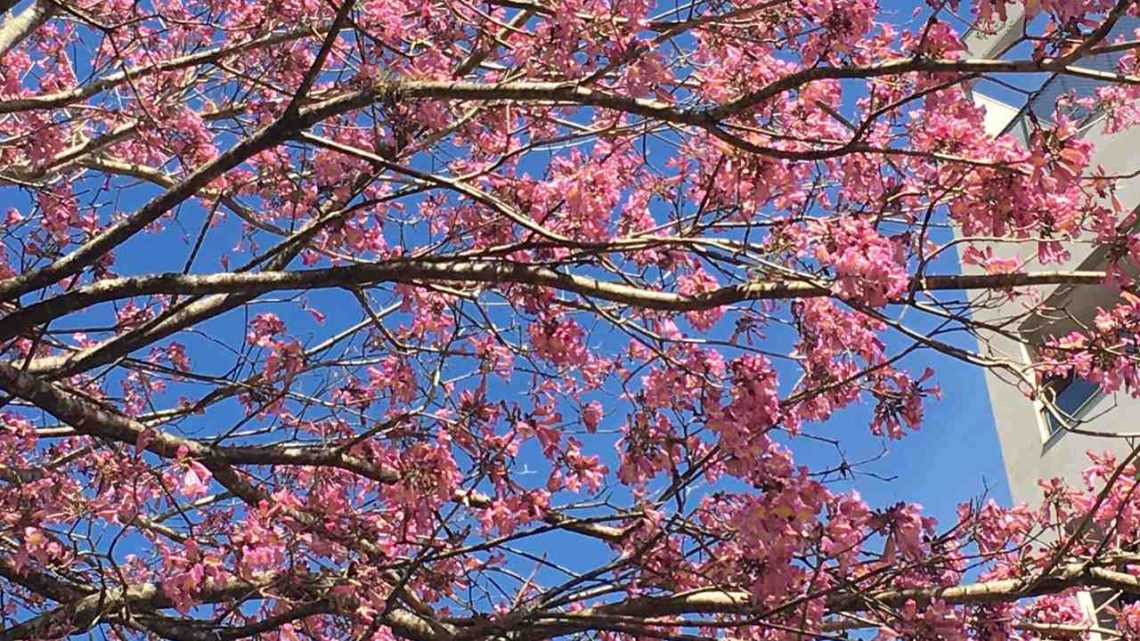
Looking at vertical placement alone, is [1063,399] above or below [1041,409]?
above

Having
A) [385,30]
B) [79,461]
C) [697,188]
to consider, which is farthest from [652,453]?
[79,461]

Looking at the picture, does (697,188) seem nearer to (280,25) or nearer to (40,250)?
(280,25)

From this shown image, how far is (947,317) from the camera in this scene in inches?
150

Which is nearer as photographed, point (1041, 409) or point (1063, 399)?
point (1041, 409)

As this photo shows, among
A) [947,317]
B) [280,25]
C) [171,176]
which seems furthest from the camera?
[171,176]

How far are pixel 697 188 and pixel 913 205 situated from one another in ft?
2.62

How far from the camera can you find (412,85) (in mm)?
3855

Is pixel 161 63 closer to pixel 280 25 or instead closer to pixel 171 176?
pixel 280 25

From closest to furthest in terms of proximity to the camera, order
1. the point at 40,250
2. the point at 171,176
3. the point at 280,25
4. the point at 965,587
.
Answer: the point at 965,587
the point at 40,250
the point at 280,25
the point at 171,176

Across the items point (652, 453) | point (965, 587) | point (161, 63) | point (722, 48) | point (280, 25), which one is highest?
point (280, 25)

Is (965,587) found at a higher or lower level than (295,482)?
lower

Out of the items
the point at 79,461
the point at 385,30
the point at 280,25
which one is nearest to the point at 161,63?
the point at 280,25

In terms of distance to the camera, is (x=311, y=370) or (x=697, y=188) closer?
(x=697, y=188)

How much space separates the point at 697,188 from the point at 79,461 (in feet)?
9.31
